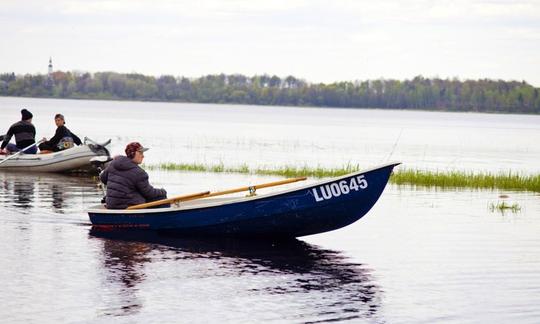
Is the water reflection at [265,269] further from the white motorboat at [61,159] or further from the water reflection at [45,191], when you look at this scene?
the white motorboat at [61,159]

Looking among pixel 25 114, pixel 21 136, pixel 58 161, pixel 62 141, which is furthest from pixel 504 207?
pixel 21 136

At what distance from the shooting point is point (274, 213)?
59.4 ft

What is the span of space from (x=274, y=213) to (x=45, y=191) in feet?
32.9

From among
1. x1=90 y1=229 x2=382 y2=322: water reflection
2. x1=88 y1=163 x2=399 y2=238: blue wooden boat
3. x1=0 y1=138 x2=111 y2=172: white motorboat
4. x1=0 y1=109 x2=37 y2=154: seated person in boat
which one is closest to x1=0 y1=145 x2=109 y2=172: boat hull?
x1=0 y1=138 x2=111 y2=172: white motorboat

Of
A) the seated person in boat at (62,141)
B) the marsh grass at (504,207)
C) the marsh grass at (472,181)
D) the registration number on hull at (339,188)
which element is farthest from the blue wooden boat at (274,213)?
the marsh grass at (472,181)

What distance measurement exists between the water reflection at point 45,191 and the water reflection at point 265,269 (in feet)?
13.7

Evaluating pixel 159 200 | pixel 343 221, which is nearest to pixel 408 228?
pixel 343 221

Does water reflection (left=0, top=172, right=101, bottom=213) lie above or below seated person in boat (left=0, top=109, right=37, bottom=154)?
below

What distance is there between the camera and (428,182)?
3145 centimetres

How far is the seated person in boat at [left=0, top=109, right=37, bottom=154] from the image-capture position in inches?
→ 1229

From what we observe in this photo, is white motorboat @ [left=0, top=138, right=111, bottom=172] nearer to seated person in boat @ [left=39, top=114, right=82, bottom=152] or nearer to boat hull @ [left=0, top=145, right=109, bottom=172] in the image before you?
boat hull @ [left=0, top=145, right=109, bottom=172]

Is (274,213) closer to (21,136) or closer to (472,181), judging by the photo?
(472,181)

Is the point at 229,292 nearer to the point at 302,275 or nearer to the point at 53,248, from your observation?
the point at 302,275

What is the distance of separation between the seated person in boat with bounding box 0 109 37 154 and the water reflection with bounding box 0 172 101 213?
2.71ft
